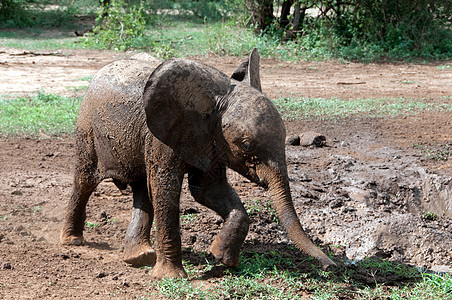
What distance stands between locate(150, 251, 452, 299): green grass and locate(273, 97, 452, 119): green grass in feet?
17.3

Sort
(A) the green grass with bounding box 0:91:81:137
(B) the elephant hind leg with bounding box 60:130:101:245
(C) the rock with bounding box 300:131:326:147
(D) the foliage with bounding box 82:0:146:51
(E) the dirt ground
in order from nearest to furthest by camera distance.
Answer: (E) the dirt ground, (B) the elephant hind leg with bounding box 60:130:101:245, (C) the rock with bounding box 300:131:326:147, (A) the green grass with bounding box 0:91:81:137, (D) the foliage with bounding box 82:0:146:51

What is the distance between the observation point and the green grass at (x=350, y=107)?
969 cm

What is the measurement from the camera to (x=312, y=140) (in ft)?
25.7

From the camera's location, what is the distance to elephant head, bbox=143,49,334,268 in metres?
3.71

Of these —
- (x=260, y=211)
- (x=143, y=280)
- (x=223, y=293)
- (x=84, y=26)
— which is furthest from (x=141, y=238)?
(x=84, y=26)

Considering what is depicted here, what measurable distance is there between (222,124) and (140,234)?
129 cm

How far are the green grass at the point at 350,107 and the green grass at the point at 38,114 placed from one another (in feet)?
11.1

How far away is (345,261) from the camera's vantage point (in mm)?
4762

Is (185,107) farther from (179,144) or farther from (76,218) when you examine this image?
(76,218)

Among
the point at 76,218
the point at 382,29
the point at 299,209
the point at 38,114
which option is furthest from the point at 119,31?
the point at 76,218

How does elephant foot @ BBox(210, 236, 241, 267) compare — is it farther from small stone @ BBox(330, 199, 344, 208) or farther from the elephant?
small stone @ BBox(330, 199, 344, 208)

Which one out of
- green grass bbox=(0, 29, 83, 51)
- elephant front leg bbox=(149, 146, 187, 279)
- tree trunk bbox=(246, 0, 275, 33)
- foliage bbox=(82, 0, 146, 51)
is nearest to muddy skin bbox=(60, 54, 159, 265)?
elephant front leg bbox=(149, 146, 187, 279)

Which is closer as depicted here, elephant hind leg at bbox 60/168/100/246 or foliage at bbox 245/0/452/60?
elephant hind leg at bbox 60/168/100/246

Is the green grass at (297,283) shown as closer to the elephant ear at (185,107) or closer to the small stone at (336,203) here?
the elephant ear at (185,107)
